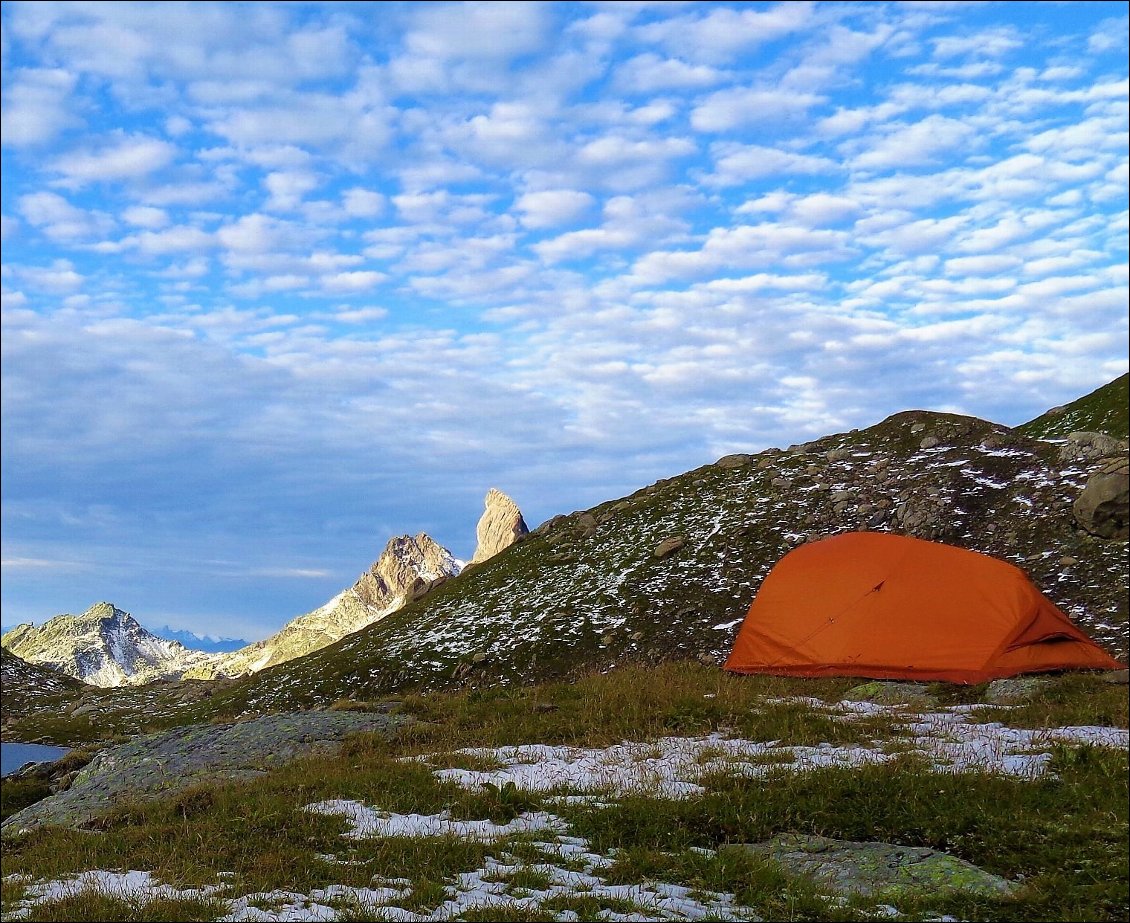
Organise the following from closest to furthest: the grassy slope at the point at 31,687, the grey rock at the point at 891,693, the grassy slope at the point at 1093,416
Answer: the grey rock at the point at 891,693 < the grassy slope at the point at 31,687 < the grassy slope at the point at 1093,416

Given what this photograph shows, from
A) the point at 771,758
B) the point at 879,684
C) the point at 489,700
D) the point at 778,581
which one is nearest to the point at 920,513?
the point at 778,581

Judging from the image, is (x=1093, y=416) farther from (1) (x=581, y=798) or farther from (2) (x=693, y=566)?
(1) (x=581, y=798)

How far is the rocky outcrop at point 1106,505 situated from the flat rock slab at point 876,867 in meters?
24.1

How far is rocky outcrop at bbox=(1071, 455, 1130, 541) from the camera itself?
28797mm

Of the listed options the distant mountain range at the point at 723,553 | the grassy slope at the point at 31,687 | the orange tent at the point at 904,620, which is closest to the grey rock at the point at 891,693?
the orange tent at the point at 904,620

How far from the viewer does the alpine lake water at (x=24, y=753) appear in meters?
33.3

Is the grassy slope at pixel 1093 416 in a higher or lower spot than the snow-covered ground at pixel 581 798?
higher

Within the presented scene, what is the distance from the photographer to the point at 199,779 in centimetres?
1466

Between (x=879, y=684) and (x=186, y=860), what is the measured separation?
1586 cm

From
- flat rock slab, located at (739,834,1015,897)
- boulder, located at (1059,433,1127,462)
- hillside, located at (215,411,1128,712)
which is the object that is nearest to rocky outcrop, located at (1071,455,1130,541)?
hillside, located at (215,411,1128,712)

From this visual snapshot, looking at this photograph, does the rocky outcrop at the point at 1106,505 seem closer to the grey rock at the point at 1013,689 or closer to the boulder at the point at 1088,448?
the boulder at the point at 1088,448

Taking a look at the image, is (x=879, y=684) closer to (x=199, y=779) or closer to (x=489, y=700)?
(x=489, y=700)

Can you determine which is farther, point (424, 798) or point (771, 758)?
point (771, 758)

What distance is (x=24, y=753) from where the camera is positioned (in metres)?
36.6
